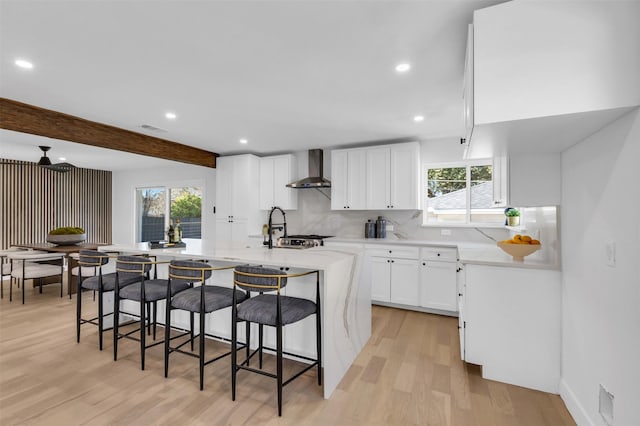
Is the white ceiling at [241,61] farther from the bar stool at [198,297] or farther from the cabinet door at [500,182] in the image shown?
the bar stool at [198,297]

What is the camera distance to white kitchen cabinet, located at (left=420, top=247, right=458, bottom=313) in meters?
3.87

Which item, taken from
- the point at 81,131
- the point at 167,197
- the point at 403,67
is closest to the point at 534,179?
the point at 403,67

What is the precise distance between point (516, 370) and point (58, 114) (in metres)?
5.04

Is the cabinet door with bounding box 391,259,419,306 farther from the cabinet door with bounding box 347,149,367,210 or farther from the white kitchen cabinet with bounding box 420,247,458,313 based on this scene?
the cabinet door with bounding box 347,149,367,210

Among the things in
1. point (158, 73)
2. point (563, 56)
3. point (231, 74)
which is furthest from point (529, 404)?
point (158, 73)

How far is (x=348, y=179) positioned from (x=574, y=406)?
141 inches

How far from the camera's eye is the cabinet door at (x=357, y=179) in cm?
473

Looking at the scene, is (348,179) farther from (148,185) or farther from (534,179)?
(148,185)

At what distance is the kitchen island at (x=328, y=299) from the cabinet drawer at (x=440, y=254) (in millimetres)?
1302

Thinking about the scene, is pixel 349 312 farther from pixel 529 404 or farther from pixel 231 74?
pixel 231 74

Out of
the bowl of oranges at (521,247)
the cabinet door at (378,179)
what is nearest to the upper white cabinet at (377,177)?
the cabinet door at (378,179)

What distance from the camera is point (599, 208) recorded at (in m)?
1.67

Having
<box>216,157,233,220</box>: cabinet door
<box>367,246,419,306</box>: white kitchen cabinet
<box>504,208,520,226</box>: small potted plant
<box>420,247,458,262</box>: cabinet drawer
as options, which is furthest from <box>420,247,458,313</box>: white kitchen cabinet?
<box>216,157,233,220</box>: cabinet door

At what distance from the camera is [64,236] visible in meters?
5.11
